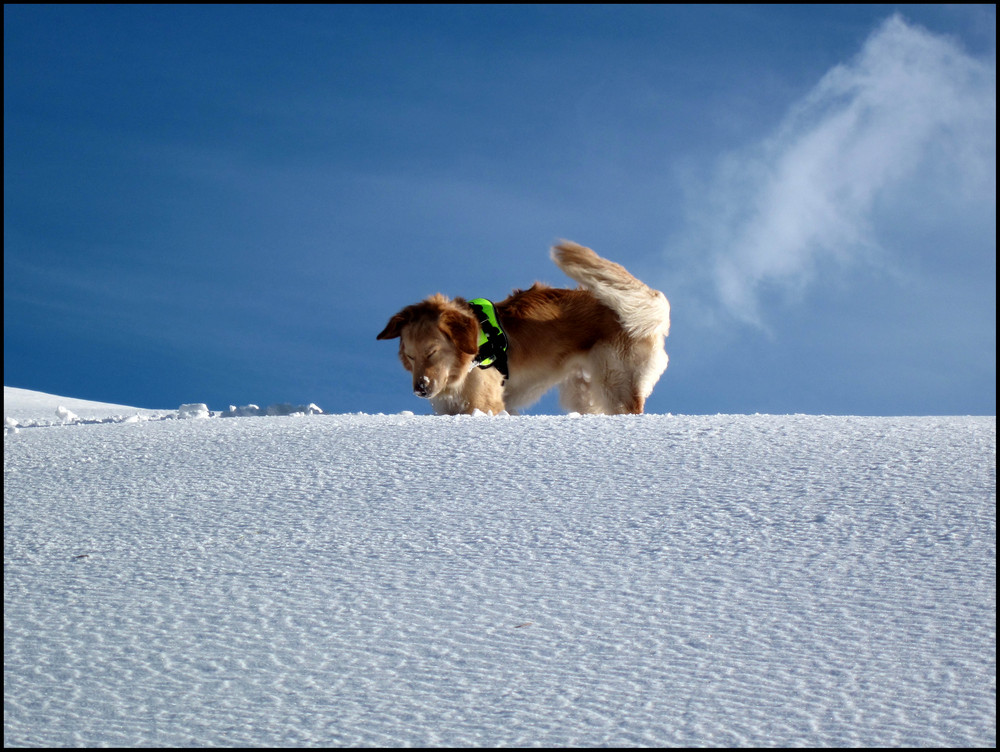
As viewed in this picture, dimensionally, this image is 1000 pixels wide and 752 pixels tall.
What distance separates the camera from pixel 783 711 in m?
1.44

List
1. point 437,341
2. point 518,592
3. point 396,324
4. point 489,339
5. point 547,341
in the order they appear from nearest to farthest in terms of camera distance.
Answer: point 518,592, point 437,341, point 396,324, point 489,339, point 547,341

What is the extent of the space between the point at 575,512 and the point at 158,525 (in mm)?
1287

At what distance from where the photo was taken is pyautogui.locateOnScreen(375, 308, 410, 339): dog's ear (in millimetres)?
5121

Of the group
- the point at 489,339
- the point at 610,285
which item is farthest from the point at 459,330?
the point at 610,285

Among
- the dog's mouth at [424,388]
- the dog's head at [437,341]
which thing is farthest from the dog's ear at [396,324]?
the dog's mouth at [424,388]

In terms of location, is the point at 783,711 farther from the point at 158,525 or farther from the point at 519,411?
the point at 519,411

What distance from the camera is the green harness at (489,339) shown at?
17.1ft

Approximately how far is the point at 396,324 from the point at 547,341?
1022 millimetres

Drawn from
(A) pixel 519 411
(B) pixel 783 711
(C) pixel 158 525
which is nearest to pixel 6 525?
(C) pixel 158 525

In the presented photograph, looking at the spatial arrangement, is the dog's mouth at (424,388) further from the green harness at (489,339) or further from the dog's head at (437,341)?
the green harness at (489,339)

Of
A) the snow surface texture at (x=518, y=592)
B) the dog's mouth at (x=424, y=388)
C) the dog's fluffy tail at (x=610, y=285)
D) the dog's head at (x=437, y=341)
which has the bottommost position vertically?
the snow surface texture at (x=518, y=592)

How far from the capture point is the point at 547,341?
214 inches

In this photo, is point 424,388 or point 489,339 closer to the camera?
point 424,388

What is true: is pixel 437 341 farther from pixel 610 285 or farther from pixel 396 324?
pixel 610 285
